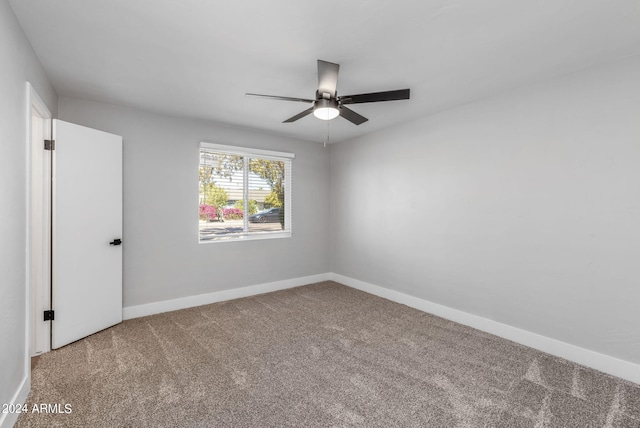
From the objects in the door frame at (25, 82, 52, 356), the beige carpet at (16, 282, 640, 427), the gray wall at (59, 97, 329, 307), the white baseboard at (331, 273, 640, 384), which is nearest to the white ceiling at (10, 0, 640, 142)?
the gray wall at (59, 97, 329, 307)

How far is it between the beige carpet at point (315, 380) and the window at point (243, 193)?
1.44 m

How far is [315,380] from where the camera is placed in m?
2.27

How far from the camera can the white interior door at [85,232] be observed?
2.75 metres

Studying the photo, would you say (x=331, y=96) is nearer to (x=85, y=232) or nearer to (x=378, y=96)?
(x=378, y=96)

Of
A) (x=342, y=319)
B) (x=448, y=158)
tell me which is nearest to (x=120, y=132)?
A: (x=342, y=319)

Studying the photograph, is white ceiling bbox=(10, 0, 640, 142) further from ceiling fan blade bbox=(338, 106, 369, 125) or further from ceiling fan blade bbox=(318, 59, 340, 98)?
ceiling fan blade bbox=(338, 106, 369, 125)

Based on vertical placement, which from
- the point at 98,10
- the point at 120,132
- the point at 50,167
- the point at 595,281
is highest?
the point at 98,10

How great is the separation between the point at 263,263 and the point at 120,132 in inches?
101

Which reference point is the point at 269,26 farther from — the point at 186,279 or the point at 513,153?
the point at 186,279

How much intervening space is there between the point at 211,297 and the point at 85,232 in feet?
5.67

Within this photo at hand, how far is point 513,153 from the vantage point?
2949 millimetres

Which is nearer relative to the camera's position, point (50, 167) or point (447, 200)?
point (50, 167)

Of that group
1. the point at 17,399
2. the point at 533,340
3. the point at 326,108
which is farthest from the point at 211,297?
the point at 533,340

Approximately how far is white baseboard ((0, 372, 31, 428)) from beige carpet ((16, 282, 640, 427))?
47mm
